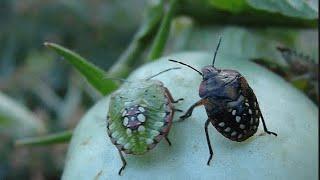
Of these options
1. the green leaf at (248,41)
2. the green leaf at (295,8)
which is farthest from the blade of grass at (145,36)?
the green leaf at (295,8)

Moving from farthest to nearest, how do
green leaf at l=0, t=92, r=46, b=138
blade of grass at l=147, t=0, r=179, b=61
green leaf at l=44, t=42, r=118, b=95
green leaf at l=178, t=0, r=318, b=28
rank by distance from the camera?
green leaf at l=0, t=92, r=46, b=138 → green leaf at l=178, t=0, r=318, b=28 → blade of grass at l=147, t=0, r=179, b=61 → green leaf at l=44, t=42, r=118, b=95

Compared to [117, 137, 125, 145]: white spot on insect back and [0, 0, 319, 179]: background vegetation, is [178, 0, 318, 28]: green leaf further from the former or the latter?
[117, 137, 125, 145]: white spot on insect back

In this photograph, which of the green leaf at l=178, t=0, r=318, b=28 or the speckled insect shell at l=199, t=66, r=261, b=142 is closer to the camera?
the speckled insect shell at l=199, t=66, r=261, b=142

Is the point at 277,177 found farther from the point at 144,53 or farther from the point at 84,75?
the point at 144,53

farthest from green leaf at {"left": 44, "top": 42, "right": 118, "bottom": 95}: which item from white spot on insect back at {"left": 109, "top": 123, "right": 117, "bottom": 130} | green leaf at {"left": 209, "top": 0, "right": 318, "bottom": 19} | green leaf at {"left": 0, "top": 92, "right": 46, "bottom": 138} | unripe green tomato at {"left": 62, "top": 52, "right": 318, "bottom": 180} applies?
green leaf at {"left": 0, "top": 92, "right": 46, "bottom": 138}

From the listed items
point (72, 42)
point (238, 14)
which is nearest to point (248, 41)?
point (238, 14)

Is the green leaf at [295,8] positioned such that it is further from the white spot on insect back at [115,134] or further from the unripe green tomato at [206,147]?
the white spot on insect back at [115,134]
